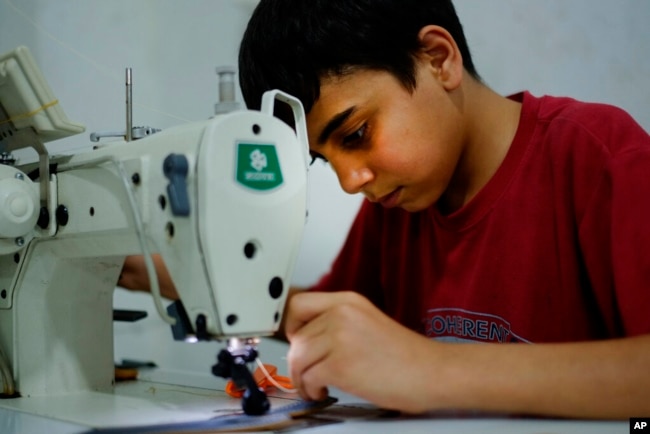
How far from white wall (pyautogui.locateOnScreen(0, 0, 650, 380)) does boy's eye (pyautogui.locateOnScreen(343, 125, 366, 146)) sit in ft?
1.74

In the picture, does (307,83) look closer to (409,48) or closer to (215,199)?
(409,48)

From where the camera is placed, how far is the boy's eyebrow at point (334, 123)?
1.10 meters

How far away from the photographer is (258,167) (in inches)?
33.8

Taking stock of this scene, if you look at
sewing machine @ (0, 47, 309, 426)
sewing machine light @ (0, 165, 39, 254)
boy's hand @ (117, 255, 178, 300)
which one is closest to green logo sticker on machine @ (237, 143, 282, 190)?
sewing machine @ (0, 47, 309, 426)

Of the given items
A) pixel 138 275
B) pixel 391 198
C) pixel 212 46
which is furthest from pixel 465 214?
pixel 212 46

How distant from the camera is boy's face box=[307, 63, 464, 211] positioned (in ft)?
3.63

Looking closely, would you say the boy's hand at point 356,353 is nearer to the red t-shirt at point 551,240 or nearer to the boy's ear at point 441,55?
the red t-shirt at point 551,240

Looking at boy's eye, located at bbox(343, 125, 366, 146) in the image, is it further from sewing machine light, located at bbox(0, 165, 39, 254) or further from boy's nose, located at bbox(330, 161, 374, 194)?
sewing machine light, located at bbox(0, 165, 39, 254)

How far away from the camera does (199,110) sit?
1.73m

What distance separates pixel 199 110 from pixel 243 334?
98 cm

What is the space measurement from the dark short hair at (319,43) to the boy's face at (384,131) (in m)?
0.02

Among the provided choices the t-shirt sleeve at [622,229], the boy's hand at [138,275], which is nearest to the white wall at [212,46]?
the boy's hand at [138,275]

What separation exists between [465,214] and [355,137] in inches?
11.5

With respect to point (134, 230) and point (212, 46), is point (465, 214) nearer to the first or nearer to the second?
point (134, 230)
